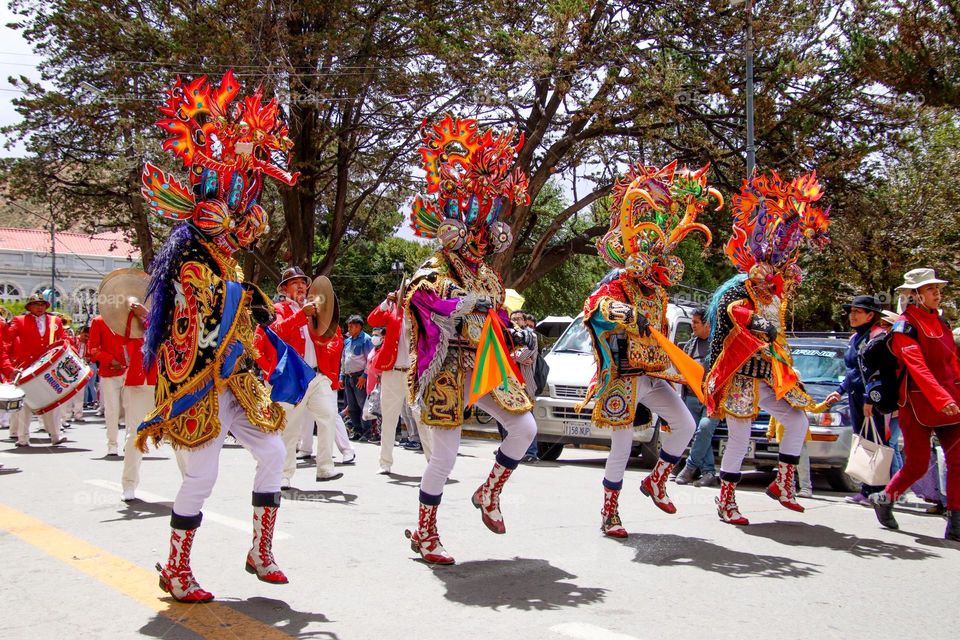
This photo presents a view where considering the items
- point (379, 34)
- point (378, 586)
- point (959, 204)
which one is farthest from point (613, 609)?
point (379, 34)

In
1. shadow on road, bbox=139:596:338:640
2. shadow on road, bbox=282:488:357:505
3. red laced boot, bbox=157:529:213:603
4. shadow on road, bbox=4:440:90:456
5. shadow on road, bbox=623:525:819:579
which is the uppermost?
red laced boot, bbox=157:529:213:603

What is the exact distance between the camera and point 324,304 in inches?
257

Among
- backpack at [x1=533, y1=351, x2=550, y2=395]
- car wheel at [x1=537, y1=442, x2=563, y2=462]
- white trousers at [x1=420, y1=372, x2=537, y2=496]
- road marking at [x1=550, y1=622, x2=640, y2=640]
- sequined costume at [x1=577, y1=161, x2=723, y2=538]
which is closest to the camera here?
road marking at [x1=550, y1=622, x2=640, y2=640]

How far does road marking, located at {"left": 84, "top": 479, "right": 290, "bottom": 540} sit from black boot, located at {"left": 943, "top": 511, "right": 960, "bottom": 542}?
484 centimetres

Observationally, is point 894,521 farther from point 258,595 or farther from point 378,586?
point 258,595

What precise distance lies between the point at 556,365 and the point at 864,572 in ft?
22.1

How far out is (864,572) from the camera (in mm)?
5555

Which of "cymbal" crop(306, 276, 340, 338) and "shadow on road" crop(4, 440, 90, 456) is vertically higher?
"cymbal" crop(306, 276, 340, 338)

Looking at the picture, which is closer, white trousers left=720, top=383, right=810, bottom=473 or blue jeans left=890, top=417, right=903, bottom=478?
white trousers left=720, top=383, right=810, bottom=473

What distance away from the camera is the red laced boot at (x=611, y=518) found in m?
6.41

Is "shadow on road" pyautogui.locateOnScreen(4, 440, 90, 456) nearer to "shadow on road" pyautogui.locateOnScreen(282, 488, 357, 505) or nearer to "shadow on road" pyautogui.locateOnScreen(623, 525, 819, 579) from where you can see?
"shadow on road" pyautogui.locateOnScreen(282, 488, 357, 505)

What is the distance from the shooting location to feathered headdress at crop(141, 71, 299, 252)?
473cm

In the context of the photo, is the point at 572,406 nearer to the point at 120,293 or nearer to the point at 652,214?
the point at 652,214

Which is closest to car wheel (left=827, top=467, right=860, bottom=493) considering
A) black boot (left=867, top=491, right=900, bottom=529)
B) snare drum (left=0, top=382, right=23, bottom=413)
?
black boot (left=867, top=491, right=900, bottom=529)
